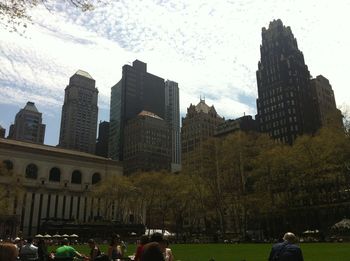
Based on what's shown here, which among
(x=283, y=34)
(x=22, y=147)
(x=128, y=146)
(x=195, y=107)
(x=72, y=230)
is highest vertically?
(x=283, y=34)

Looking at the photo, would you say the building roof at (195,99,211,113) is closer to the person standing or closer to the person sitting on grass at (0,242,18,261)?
the person standing

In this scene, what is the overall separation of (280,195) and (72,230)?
137 ft

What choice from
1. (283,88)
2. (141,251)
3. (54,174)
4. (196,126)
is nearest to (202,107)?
(196,126)

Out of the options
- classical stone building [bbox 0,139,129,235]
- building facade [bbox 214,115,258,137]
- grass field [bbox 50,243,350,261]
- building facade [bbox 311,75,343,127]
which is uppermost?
building facade [bbox 311,75,343,127]

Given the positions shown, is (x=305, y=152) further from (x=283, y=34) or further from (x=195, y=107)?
(x=195, y=107)

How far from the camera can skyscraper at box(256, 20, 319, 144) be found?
133 meters

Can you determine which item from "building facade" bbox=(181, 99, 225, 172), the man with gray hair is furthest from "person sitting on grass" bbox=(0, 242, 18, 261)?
"building facade" bbox=(181, 99, 225, 172)

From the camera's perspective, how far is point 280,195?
211 feet

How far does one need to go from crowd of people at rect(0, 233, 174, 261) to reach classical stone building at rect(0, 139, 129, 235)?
72.6m

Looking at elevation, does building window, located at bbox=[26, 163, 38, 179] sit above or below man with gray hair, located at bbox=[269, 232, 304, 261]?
above

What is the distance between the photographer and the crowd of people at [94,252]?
4.86 meters

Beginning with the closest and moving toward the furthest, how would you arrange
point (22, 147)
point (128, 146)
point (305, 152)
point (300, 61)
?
point (305, 152) < point (22, 147) < point (300, 61) < point (128, 146)

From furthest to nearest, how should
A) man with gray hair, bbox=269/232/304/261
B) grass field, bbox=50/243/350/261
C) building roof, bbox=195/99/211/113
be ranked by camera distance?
building roof, bbox=195/99/211/113 → grass field, bbox=50/243/350/261 → man with gray hair, bbox=269/232/304/261

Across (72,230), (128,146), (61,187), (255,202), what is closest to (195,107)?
(128,146)
